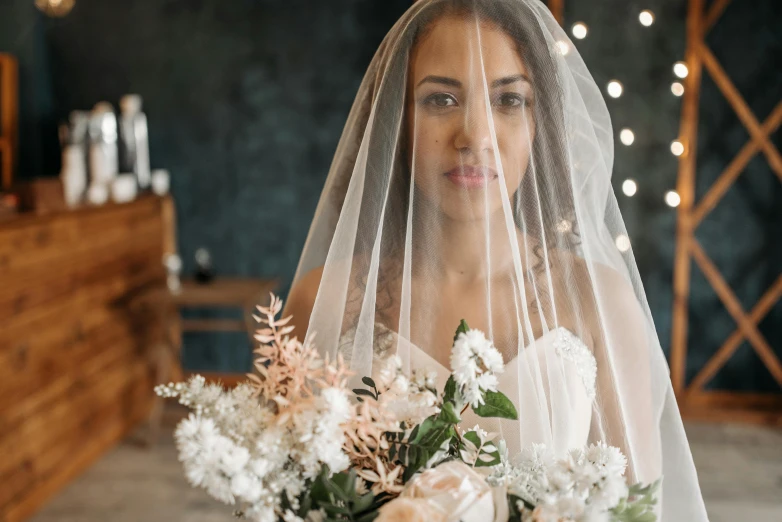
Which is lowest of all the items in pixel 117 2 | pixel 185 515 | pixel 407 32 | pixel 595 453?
pixel 185 515

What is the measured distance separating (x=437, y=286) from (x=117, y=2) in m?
3.41

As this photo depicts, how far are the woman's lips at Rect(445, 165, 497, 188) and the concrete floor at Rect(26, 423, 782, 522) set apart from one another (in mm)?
2029

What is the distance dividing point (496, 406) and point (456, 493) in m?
0.13

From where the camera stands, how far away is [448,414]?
667mm

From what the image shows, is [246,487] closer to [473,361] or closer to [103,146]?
[473,361]

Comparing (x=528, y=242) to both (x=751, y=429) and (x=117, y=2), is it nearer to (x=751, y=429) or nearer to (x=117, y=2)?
(x=751, y=429)

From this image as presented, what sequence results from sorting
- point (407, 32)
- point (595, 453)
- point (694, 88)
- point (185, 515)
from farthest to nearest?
point (694, 88) → point (185, 515) → point (407, 32) → point (595, 453)

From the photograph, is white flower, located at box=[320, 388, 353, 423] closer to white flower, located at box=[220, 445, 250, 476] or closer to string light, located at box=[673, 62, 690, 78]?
white flower, located at box=[220, 445, 250, 476]

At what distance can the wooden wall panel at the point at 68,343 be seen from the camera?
8.33 ft

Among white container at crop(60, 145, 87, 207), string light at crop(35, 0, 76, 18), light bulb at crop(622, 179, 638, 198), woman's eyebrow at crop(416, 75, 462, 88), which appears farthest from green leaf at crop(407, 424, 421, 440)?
string light at crop(35, 0, 76, 18)

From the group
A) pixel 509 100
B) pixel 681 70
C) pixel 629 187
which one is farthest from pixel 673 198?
pixel 509 100

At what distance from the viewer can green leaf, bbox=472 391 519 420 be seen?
2.30 ft

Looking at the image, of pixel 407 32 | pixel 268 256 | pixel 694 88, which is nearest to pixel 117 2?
pixel 268 256

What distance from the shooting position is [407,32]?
1013mm
